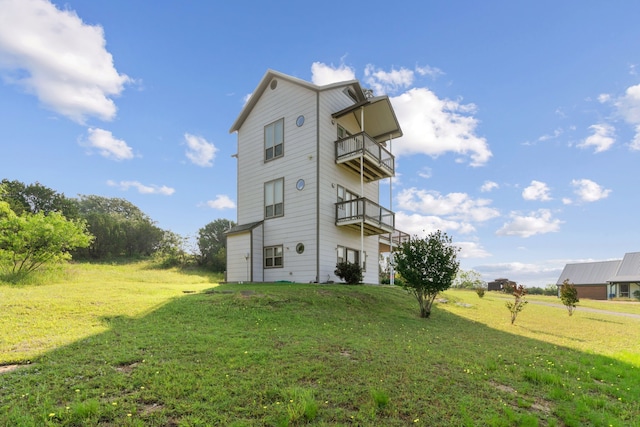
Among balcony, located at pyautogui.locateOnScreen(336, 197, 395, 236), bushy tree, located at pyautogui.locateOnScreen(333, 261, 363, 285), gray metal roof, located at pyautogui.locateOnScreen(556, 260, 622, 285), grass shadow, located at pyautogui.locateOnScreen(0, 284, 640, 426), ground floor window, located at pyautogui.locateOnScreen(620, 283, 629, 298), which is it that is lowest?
ground floor window, located at pyautogui.locateOnScreen(620, 283, 629, 298)

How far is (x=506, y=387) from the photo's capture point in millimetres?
5145

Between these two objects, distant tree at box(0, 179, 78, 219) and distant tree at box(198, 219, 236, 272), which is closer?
distant tree at box(198, 219, 236, 272)

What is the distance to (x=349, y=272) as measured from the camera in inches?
648

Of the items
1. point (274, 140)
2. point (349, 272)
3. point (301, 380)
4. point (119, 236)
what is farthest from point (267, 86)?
point (119, 236)

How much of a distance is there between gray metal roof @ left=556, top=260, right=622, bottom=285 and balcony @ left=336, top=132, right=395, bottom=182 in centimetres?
4007

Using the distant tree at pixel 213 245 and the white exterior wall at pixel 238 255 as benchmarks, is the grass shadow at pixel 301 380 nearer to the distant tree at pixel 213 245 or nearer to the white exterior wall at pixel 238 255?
the white exterior wall at pixel 238 255

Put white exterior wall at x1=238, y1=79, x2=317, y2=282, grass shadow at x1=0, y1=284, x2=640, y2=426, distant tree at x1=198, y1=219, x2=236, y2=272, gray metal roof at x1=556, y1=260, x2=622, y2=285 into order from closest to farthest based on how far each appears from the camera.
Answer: grass shadow at x1=0, y1=284, x2=640, y2=426
white exterior wall at x1=238, y1=79, x2=317, y2=282
distant tree at x1=198, y1=219, x2=236, y2=272
gray metal roof at x1=556, y1=260, x2=622, y2=285

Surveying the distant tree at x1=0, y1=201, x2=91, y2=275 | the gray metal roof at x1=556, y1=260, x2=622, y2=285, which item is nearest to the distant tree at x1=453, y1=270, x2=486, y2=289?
the gray metal roof at x1=556, y1=260, x2=622, y2=285

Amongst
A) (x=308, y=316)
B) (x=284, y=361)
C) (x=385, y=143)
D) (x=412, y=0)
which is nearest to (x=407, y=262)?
(x=308, y=316)

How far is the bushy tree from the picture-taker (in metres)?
16.5

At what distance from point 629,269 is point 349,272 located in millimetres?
43377

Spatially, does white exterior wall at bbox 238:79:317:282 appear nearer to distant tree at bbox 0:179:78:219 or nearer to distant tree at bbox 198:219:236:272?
distant tree at bbox 198:219:236:272

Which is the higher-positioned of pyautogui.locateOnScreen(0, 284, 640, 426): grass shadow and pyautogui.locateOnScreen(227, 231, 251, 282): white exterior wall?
pyautogui.locateOnScreen(227, 231, 251, 282): white exterior wall

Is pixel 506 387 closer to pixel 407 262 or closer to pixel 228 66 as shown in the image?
pixel 407 262
